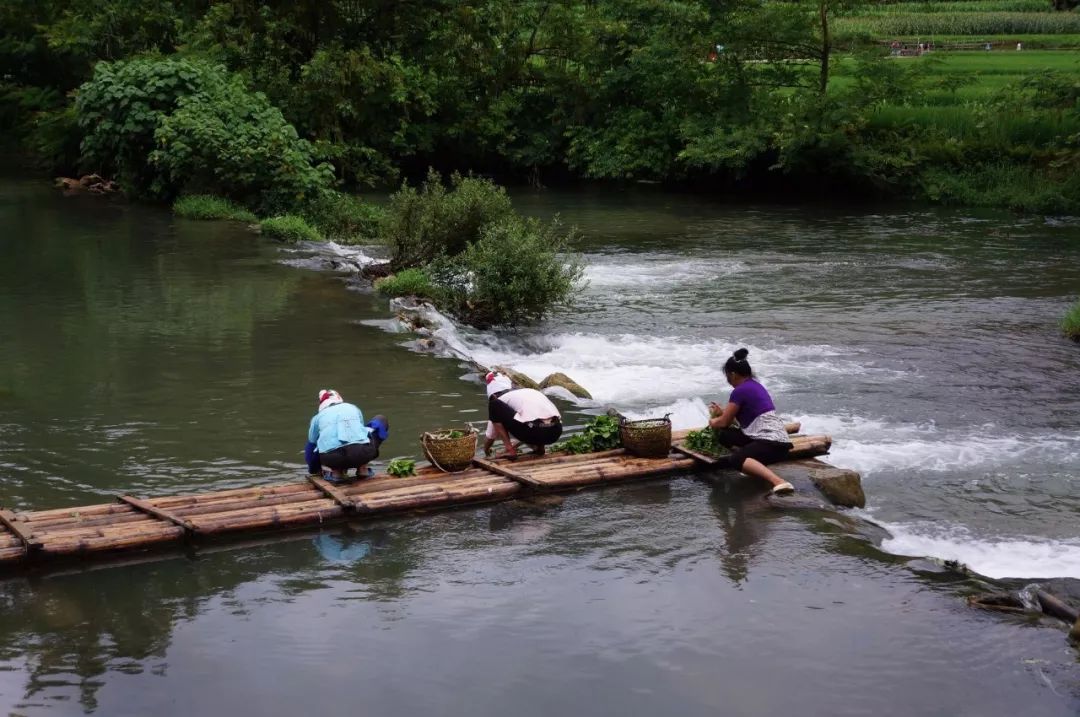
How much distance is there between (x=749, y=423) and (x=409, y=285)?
29.0 ft

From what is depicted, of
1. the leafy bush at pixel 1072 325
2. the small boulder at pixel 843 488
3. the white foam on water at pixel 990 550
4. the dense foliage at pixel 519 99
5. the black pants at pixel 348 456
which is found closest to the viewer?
the white foam on water at pixel 990 550

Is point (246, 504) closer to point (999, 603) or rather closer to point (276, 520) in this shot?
point (276, 520)

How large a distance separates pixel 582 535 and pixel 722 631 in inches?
75.0

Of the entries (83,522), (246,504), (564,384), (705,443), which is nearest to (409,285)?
(564,384)

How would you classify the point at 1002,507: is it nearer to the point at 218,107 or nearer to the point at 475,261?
the point at 475,261

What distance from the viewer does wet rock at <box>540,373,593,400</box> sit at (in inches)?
547

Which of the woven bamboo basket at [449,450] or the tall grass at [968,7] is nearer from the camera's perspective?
the woven bamboo basket at [449,450]

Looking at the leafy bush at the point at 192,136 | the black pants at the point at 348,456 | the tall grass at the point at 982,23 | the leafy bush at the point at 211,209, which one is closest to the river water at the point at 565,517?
the black pants at the point at 348,456

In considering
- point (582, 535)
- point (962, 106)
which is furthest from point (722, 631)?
point (962, 106)

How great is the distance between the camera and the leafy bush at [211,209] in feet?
86.8

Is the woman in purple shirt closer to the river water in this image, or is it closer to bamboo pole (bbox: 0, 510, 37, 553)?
the river water

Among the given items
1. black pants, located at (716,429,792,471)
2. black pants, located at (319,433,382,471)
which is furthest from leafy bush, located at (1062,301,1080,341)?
black pants, located at (319,433,382,471)

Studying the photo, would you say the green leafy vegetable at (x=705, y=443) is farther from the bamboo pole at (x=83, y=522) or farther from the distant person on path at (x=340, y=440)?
the bamboo pole at (x=83, y=522)

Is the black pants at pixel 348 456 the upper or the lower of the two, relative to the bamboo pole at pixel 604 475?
upper
